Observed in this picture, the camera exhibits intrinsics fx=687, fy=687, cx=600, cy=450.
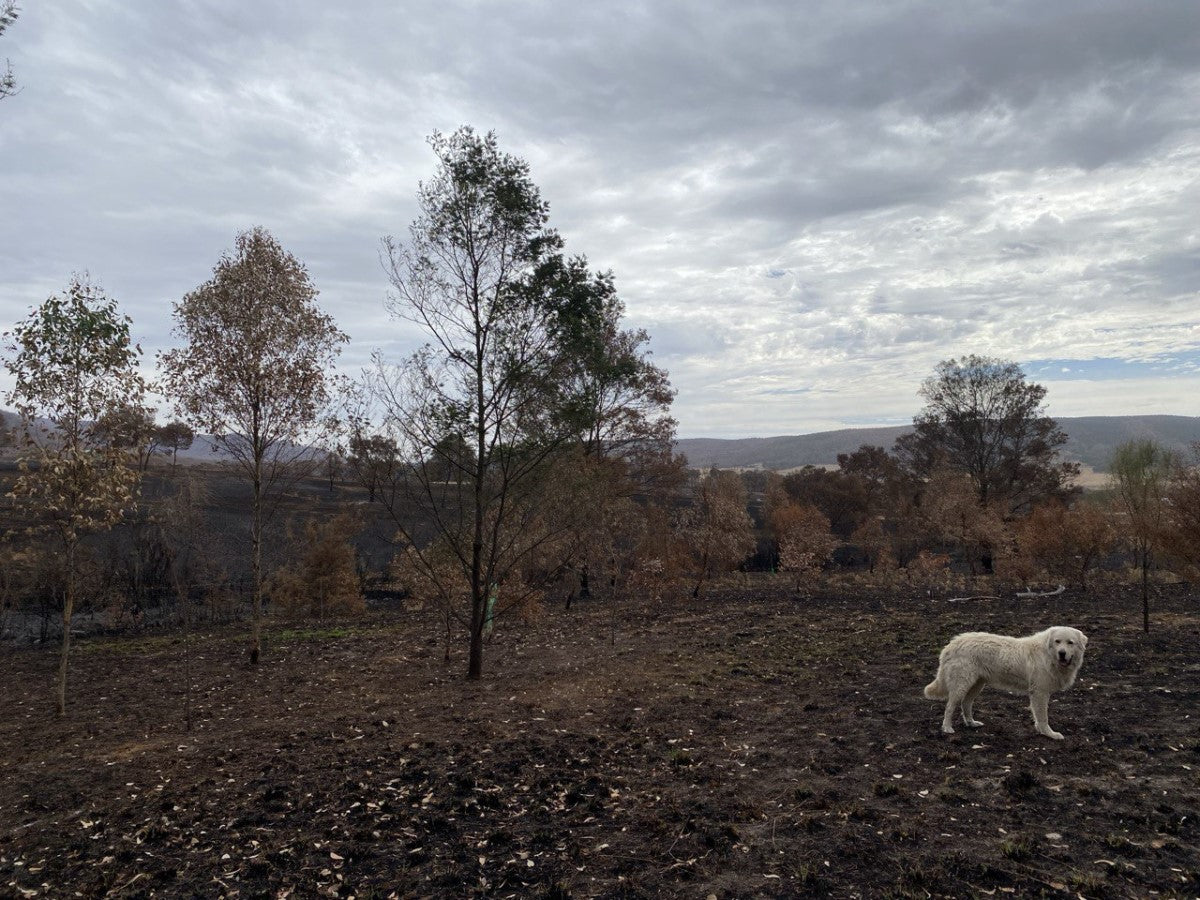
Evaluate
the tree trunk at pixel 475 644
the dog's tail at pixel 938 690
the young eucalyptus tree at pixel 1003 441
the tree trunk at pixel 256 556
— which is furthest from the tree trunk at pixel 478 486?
the young eucalyptus tree at pixel 1003 441

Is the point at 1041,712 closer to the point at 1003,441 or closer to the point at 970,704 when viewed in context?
the point at 970,704

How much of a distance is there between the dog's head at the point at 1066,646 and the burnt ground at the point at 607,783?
0.88 m

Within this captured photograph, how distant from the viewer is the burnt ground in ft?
17.0

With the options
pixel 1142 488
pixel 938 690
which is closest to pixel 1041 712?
pixel 938 690

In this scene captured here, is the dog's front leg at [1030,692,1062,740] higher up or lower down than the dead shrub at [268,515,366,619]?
higher up

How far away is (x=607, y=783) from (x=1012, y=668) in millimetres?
4942

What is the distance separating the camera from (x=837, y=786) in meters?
6.79

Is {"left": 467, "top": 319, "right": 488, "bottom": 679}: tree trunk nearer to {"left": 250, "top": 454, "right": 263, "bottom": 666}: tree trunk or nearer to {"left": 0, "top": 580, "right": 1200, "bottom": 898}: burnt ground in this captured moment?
{"left": 0, "top": 580, "right": 1200, "bottom": 898}: burnt ground

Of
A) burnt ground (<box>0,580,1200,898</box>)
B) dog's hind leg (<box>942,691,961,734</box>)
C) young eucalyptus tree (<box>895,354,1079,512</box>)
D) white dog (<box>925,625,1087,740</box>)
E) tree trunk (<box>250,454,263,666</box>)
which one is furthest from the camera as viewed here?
young eucalyptus tree (<box>895,354,1079,512</box>)

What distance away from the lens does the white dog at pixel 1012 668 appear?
781cm

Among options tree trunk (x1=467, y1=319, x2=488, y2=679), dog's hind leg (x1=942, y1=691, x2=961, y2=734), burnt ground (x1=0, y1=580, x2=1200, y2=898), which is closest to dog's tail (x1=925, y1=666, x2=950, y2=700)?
dog's hind leg (x1=942, y1=691, x2=961, y2=734)

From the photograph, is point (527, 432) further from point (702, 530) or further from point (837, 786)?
point (702, 530)

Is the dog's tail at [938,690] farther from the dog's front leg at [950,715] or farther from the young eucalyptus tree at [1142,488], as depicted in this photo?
the young eucalyptus tree at [1142,488]

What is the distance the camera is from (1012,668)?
26.5 ft
